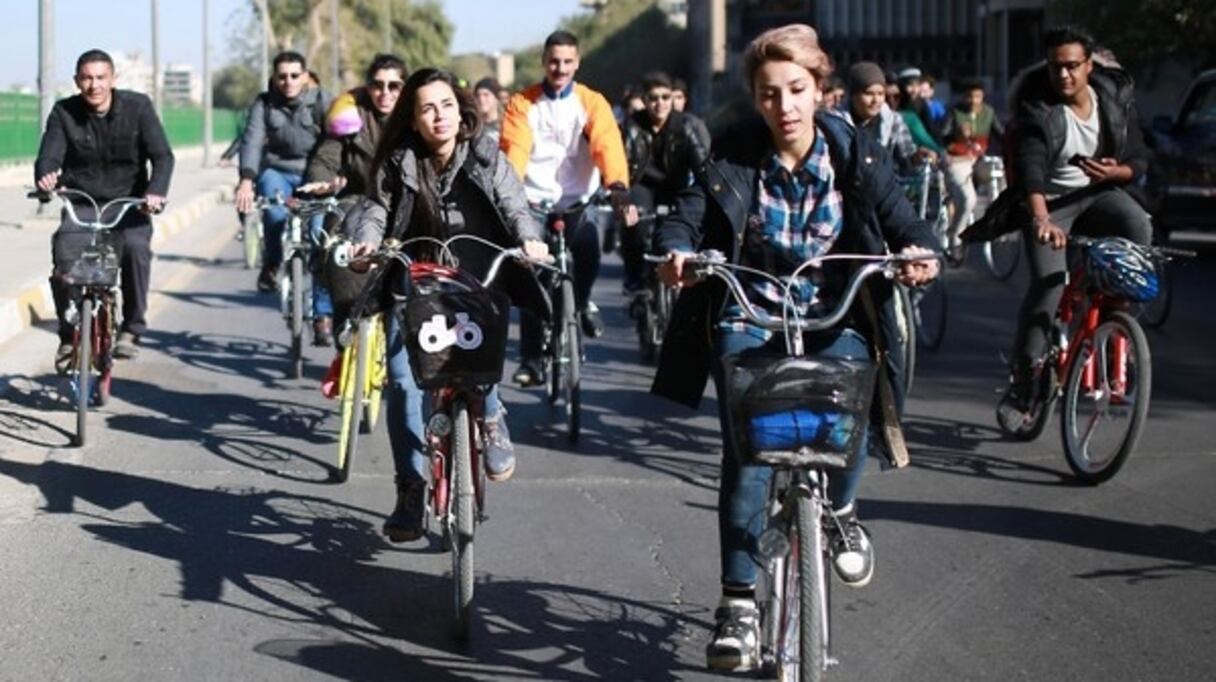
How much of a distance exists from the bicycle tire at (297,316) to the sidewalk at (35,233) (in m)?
1.58

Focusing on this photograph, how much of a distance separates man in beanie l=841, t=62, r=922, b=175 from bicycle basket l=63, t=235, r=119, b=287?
4245mm

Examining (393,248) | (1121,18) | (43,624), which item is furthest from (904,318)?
(1121,18)

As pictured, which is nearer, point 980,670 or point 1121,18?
point 980,670

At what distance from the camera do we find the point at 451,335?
230 inches

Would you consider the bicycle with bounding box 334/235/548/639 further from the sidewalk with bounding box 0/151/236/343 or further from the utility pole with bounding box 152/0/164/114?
the utility pole with bounding box 152/0/164/114

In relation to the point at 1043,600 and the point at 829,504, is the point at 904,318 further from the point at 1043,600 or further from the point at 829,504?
the point at 829,504

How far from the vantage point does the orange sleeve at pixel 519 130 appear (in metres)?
10.1

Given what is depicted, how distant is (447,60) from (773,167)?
326 ft

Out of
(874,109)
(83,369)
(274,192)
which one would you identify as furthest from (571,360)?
(274,192)

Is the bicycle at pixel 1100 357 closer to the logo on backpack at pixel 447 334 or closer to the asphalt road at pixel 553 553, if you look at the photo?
the asphalt road at pixel 553 553

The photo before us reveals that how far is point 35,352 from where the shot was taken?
12445 mm

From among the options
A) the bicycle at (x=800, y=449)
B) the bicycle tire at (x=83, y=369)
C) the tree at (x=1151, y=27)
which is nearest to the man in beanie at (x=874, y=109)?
the bicycle tire at (x=83, y=369)

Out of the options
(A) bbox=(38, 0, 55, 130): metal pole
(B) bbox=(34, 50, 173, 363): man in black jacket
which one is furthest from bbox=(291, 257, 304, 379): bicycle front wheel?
(A) bbox=(38, 0, 55, 130): metal pole

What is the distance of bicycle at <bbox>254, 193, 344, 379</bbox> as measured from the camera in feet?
36.1
